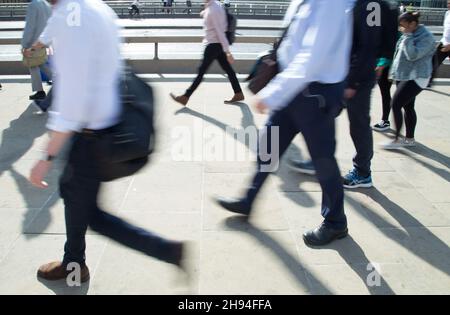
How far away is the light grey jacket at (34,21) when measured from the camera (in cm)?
598

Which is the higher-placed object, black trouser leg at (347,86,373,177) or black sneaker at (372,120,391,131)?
black trouser leg at (347,86,373,177)

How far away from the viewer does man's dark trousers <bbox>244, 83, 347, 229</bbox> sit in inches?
107

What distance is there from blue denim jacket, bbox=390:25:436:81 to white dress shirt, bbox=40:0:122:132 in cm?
367

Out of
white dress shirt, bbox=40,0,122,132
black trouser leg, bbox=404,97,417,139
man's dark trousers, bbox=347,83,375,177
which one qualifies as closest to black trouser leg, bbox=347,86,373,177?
man's dark trousers, bbox=347,83,375,177

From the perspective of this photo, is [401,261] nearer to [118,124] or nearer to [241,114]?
[118,124]

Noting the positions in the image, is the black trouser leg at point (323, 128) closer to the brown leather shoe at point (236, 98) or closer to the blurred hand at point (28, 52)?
the brown leather shoe at point (236, 98)

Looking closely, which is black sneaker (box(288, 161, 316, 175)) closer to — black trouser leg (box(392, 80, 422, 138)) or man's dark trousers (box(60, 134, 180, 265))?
black trouser leg (box(392, 80, 422, 138))

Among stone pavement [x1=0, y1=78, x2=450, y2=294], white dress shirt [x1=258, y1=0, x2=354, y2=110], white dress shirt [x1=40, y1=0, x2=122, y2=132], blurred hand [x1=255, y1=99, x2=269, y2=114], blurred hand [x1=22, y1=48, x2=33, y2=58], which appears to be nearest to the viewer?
white dress shirt [x1=40, y1=0, x2=122, y2=132]

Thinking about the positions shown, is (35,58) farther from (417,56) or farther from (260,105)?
(417,56)

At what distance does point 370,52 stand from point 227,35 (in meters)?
3.33

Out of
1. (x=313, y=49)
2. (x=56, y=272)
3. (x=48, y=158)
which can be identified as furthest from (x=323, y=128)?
(x=56, y=272)

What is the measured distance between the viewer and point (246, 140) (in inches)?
210

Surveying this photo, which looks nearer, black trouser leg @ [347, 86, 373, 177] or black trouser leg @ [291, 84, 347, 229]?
black trouser leg @ [291, 84, 347, 229]

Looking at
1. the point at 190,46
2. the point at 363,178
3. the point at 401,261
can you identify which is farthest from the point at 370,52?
the point at 190,46
